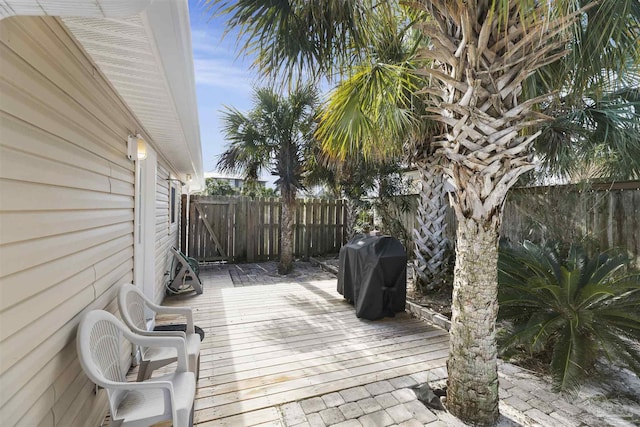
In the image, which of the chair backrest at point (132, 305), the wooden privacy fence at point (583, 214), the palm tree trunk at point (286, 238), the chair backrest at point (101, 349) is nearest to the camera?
the chair backrest at point (101, 349)

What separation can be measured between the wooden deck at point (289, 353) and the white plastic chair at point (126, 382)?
0.55 metres

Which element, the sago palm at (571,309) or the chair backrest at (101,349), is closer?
the chair backrest at (101,349)

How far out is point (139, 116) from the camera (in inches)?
126

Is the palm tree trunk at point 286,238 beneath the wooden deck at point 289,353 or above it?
above

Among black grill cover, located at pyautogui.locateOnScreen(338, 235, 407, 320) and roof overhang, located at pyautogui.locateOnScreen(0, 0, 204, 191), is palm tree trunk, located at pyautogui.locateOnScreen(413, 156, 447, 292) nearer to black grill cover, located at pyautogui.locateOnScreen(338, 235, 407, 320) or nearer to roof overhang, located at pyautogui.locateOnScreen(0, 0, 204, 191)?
black grill cover, located at pyautogui.locateOnScreen(338, 235, 407, 320)

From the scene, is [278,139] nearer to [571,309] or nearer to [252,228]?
[252,228]

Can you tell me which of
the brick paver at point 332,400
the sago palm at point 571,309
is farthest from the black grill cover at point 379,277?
the brick paver at point 332,400

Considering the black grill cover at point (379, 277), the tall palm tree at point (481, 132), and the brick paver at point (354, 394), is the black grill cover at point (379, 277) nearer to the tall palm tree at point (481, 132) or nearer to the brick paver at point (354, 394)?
the brick paver at point (354, 394)

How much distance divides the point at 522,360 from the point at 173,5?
164 inches

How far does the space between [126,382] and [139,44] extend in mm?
1965

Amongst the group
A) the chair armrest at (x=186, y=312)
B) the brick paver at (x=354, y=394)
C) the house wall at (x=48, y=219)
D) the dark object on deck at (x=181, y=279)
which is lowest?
the brick paver at (x=354, y=394)

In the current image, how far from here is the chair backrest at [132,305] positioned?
2271 mm

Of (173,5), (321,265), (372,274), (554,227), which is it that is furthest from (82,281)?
(321,265)

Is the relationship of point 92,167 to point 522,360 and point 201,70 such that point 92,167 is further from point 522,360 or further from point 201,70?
point 522,360
